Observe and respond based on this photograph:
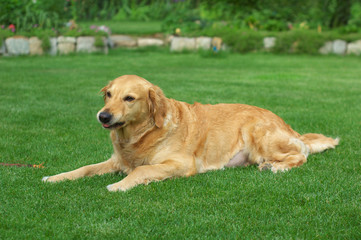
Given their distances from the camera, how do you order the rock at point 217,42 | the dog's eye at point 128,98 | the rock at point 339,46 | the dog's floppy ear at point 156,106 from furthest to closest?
the rock at point 339,46 < the rock at point 217,42 < the dog's floppy ear at point 156,106 < the dog's eye at point 128,98

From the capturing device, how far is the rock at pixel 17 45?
1394 cm

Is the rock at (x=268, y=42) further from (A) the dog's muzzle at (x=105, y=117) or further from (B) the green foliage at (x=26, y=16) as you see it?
(A) the dog's muzzle at (x=105, y=117)

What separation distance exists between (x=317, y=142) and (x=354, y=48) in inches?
487

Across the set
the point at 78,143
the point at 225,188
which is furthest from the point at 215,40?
the point at 225,188

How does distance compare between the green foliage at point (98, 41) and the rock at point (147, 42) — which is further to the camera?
the rock at point (147, 42)

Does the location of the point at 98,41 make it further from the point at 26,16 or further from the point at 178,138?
the point at 178,138

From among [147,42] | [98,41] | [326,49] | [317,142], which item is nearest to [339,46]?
[326,49]

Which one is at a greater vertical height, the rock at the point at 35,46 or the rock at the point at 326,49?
the rock at the point at 35,46

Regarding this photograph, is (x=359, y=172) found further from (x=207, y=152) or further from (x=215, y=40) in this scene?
(x=215, y=40)

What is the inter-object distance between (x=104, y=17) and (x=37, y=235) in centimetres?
2485

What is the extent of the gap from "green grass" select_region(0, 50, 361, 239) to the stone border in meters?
3.98

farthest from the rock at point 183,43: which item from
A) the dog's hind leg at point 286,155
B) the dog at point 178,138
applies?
the dog's hind leg at point 286,155

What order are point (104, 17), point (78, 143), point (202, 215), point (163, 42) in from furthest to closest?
point (104, 17), point (163, 42), point (78, 143), point (202, 215)

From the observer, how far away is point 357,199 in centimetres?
380
